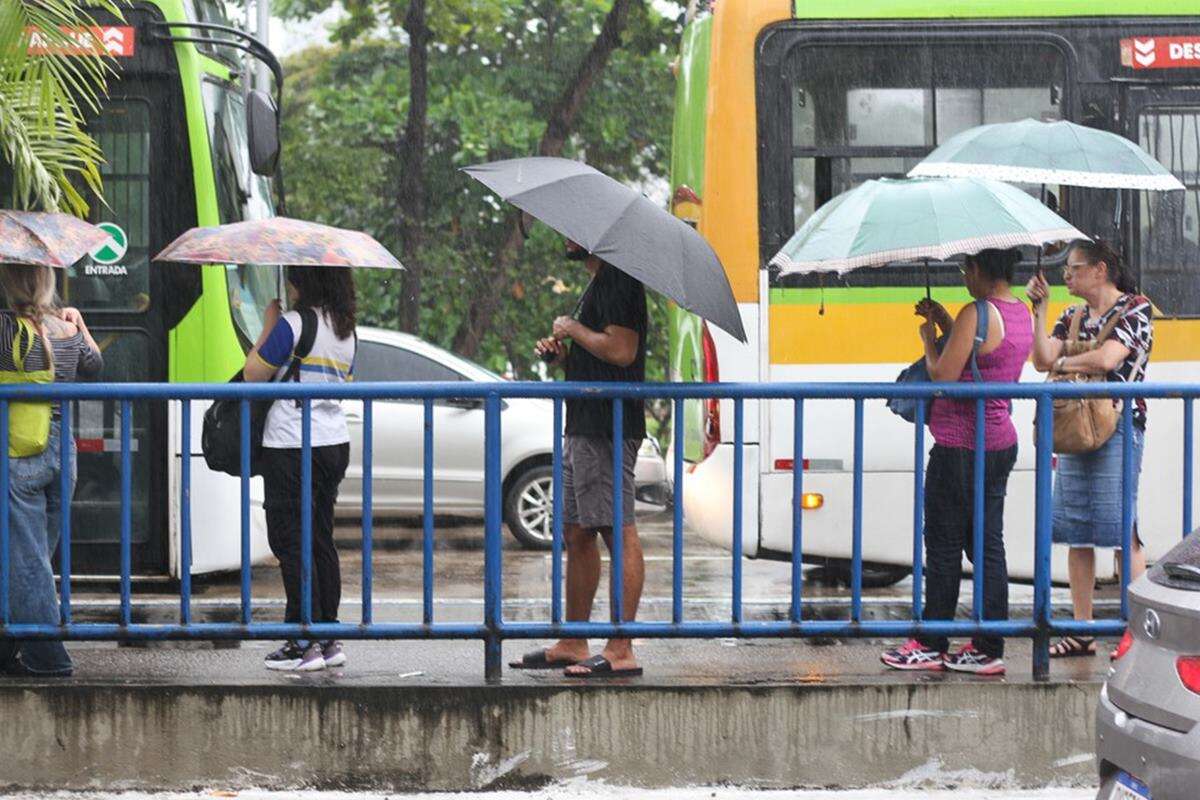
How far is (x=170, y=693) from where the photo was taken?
6211 millimetres

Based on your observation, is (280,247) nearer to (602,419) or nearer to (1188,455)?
(602,419)

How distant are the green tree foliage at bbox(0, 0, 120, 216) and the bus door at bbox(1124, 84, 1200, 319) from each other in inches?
203

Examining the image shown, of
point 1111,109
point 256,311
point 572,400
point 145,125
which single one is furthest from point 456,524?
point 572,400

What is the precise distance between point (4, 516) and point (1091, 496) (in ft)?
13.5

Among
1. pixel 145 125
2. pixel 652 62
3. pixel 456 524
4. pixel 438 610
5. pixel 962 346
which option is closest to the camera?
pixel 962 346

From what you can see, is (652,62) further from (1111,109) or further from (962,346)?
(962,346)

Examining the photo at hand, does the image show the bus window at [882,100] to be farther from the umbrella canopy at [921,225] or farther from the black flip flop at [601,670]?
the black flip flop at [601,670]

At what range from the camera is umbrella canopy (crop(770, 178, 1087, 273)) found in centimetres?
654

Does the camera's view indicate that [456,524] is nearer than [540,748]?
No

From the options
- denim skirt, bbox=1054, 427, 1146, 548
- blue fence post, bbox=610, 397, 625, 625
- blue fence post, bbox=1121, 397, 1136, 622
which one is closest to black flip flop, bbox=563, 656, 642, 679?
blue fence post, bbox=610, 397, 625, 625

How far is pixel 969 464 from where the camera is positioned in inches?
265

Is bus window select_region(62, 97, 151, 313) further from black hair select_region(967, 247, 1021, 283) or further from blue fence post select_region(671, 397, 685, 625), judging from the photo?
black hair select_region(967, 247, 1021, 283)

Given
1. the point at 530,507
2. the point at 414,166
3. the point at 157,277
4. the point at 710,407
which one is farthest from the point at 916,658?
the point at 414,166

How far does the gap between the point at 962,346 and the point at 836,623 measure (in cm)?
117
